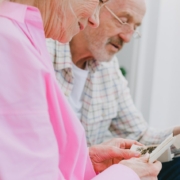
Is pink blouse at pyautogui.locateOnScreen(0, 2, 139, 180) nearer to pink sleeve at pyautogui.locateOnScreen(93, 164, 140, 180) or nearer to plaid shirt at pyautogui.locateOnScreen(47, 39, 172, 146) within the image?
pink sleeve at pyautogui.locateOnScreen(93, 164, 140, 180)

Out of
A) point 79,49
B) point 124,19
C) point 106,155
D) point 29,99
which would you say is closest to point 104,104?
point 79,49

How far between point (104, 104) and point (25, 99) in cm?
94

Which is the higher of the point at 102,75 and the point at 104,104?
the point at 102,75

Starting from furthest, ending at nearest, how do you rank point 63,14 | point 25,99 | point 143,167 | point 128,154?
point 128,154 < point 143,167 < point 63,14 < point 25,99

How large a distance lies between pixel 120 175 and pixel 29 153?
24 cm

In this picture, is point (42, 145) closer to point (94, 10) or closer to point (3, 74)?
point (3, 74)

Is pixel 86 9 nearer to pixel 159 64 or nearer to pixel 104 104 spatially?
pixel 104 104

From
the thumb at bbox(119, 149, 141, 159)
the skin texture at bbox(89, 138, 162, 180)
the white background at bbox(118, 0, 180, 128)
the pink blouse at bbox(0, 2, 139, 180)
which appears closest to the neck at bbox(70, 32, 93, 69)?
the skin texture at bbox(89, 138, 162, 180)

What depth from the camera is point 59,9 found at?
0.74 metres

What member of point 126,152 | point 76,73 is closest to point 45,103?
point 126,152

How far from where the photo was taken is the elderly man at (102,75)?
Answer: 1429 mm

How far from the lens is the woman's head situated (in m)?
0.72

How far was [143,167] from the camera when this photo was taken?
0.86 meters

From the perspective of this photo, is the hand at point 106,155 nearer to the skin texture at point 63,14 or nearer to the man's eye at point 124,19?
the skin texture at point 63,14
